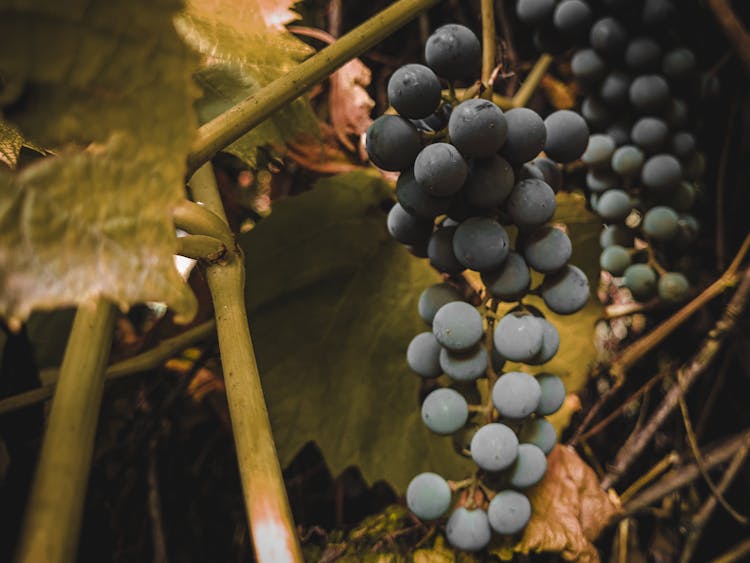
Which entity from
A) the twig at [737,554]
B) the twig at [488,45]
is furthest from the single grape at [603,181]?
the twig at [737,554]

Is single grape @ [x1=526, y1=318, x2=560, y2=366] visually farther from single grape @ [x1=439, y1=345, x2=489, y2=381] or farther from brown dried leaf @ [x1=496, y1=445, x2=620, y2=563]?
brown dried leaf @ [x1=496, y1=445, x2=620, y2=563]

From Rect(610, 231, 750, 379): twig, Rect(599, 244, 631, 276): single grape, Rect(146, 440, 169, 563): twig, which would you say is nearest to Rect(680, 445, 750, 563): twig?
Rect(610, 231, 750, 379): twig

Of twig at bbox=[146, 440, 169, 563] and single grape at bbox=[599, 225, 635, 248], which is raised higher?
single grape at bbox=[599, 225, 635, 248]

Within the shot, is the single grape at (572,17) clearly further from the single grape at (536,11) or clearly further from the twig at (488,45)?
the twig at (488,45)

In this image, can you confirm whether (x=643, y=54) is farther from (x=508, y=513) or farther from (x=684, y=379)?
(x=508, y=513)

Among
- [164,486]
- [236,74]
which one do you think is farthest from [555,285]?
[164,486]

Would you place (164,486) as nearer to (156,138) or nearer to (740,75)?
(156,138)

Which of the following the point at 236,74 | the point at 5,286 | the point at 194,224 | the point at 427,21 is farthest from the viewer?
the point at 427,21
